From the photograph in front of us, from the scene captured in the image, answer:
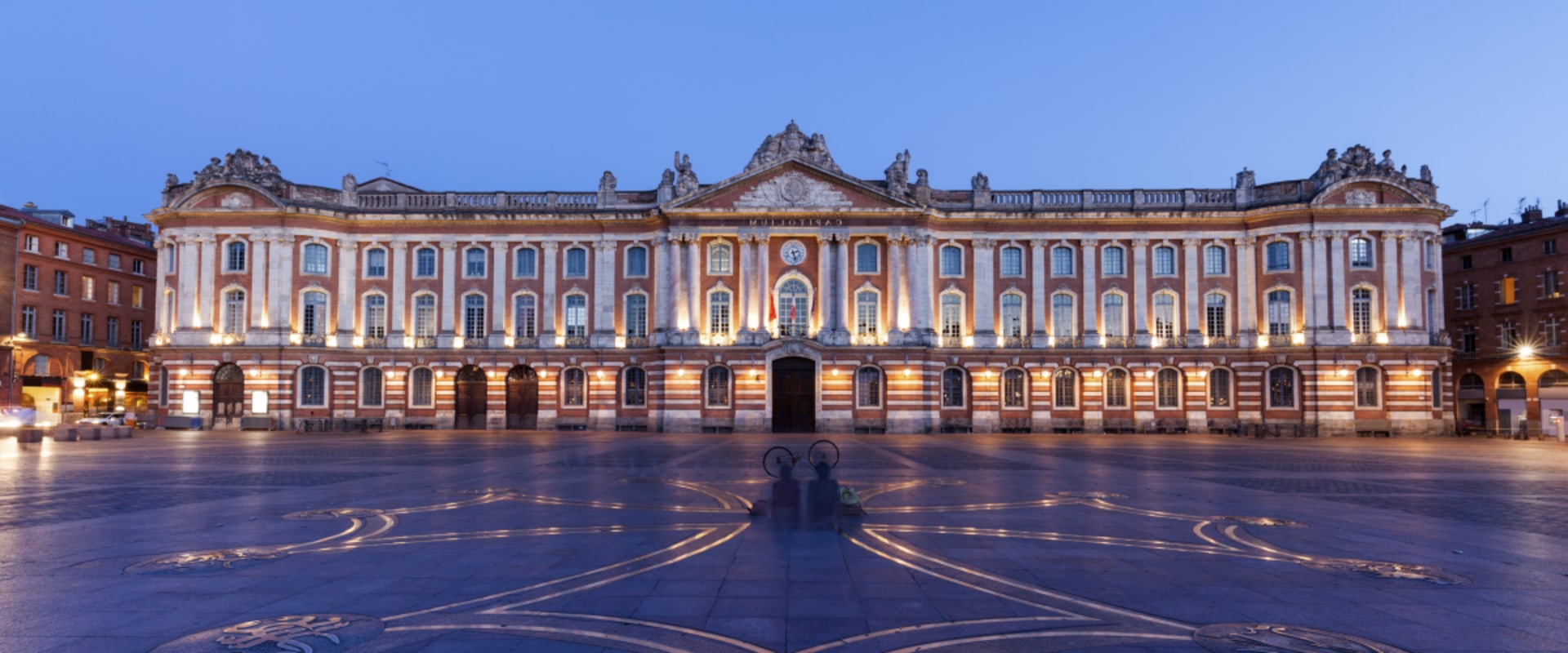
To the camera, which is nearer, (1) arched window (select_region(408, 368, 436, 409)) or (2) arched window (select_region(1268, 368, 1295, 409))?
(2) arched window (select_region(1268, 368, 1295, 409))

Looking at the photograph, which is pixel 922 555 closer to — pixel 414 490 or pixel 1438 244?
pixel 414 490

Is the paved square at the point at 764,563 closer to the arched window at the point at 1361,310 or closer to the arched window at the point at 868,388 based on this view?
the arched window at the point at 868,388

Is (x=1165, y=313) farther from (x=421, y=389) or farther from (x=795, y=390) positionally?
(x=421, y=389)

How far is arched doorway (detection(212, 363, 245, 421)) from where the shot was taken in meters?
56.5

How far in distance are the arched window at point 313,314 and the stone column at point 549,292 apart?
12792 millimetres

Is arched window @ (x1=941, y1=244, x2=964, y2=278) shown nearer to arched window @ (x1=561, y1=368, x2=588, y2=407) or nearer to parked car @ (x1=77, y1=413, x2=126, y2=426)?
arched window @ (x1=561, y1=368, x2=588, y2=407)

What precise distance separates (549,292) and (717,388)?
12.0 m

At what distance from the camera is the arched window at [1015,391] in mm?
57438

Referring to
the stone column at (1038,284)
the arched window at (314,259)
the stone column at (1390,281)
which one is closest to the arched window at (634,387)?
the arched window at (314,259)

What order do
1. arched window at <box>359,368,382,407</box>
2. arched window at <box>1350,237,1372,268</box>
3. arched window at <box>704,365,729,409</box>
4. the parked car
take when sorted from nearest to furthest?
1. the parked car
2. arched window at <box>1350,237,1372,268</box>
3. arched window at <box>704,365,729,409</box>
4. arched window at <box>359,368,382,407</box>

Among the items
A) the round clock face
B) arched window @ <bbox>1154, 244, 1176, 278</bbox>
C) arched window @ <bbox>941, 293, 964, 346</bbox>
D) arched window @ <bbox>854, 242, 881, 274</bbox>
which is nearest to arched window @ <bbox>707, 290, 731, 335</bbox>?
the round clock face

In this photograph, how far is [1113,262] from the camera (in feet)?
190

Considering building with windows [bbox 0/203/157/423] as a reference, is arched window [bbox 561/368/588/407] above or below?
below

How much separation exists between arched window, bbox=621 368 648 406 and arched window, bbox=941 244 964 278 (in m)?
18.8
